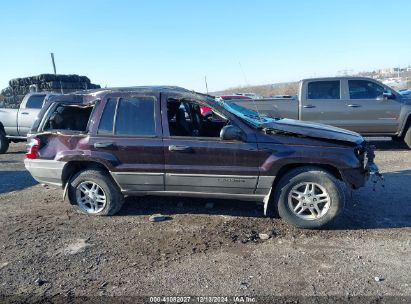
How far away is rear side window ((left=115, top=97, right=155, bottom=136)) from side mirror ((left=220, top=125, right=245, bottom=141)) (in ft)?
3.20

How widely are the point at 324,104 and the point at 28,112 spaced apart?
8634 millimetres

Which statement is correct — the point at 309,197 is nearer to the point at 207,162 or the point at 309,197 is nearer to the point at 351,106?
the point at 207,162

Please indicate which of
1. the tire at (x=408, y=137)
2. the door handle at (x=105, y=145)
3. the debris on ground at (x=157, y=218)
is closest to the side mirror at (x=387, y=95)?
the tire at (x=408, y=137)

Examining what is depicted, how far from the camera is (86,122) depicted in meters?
5.40

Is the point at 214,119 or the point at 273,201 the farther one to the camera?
the point at 214,119

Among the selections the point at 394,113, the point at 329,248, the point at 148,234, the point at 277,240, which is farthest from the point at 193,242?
the point at 394,113

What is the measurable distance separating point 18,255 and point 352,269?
11.8ft

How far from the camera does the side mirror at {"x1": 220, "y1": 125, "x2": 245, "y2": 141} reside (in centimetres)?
463

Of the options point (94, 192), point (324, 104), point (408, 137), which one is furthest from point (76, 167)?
point (408, 137)

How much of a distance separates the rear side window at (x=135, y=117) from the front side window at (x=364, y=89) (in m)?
6.58

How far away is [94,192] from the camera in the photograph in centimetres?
529

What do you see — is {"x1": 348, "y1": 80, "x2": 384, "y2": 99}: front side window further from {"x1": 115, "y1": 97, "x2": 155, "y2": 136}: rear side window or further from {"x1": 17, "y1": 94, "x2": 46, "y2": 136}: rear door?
{"x1": 17, "y1": 94, "x2": 46, "y2": 136}: rear door

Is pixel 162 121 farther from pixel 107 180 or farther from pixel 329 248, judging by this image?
pixel 329 248

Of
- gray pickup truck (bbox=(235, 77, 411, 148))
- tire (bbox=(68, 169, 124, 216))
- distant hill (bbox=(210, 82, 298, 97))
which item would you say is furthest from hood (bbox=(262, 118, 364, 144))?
distant hill (bbox=(210, 82, 298, 97))
